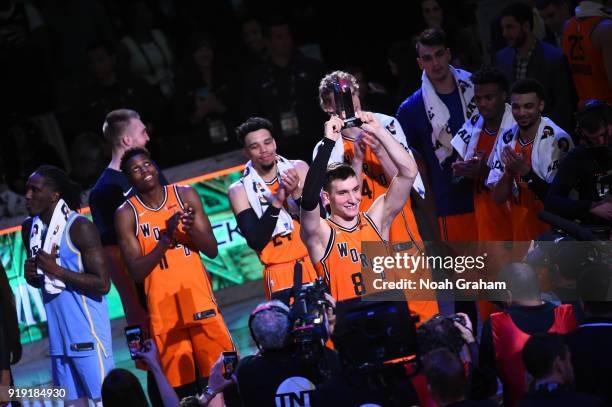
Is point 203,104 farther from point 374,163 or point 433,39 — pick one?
point 374,163

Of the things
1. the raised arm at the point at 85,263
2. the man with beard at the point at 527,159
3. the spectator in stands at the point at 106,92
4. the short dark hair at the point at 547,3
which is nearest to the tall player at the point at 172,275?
the raised arm at the point at 85,263

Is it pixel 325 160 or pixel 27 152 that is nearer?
pixel 325 160

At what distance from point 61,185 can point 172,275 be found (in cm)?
101

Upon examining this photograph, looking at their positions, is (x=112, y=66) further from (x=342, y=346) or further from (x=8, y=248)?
(x=342, y=346)

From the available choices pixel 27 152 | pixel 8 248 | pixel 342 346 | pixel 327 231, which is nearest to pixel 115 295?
pixel 8 248

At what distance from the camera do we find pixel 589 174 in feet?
25.0

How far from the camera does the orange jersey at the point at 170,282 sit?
795cm

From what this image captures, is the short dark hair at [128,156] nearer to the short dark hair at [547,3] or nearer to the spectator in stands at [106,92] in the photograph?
the spectator in stands at [106,92]

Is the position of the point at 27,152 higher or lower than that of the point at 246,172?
higher

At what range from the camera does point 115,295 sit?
37.5 feet

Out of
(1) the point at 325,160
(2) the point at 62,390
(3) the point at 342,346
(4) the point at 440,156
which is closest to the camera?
(3) the point at 342,346

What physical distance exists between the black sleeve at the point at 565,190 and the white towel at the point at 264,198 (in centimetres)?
178

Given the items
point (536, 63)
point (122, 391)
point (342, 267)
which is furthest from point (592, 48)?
point (122, 391)

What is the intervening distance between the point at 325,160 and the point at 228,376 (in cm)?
146
